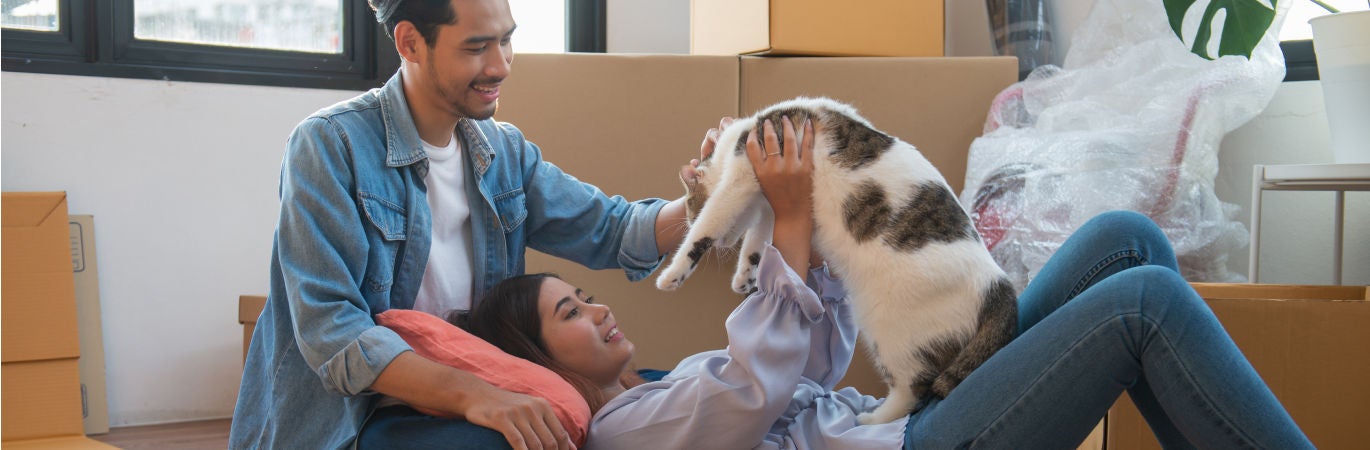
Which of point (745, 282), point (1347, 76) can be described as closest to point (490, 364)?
point (745, 282)

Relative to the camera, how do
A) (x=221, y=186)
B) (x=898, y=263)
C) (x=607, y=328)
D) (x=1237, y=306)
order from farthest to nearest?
→ (x=221, y=186) < (x=1237, y=306) < (x=607, y=328) < (x=898, y=263)

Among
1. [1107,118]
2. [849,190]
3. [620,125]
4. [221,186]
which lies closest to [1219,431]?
[849,190]

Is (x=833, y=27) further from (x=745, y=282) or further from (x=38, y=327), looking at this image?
(x=38, y=327)

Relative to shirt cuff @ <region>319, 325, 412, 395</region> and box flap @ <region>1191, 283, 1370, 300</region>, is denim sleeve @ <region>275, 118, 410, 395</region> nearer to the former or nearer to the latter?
shirt cuff @ <region>319, 325, 412, 395</region>

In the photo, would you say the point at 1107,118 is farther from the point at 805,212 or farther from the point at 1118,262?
the point at 805,212

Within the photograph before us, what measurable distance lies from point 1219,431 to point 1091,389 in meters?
0.13

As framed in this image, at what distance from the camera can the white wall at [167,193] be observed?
2.68m

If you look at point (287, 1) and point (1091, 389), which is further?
point (287, 1)

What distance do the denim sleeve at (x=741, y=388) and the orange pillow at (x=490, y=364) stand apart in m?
0.06

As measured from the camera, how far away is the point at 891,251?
128 centimetres

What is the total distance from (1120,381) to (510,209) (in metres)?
0.90

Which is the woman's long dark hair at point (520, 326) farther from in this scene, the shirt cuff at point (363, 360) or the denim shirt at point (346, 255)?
the shirt cuff at point (363, 360)

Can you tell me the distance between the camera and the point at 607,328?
142cm

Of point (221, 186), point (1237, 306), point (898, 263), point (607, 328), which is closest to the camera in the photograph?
point (898, 263)
